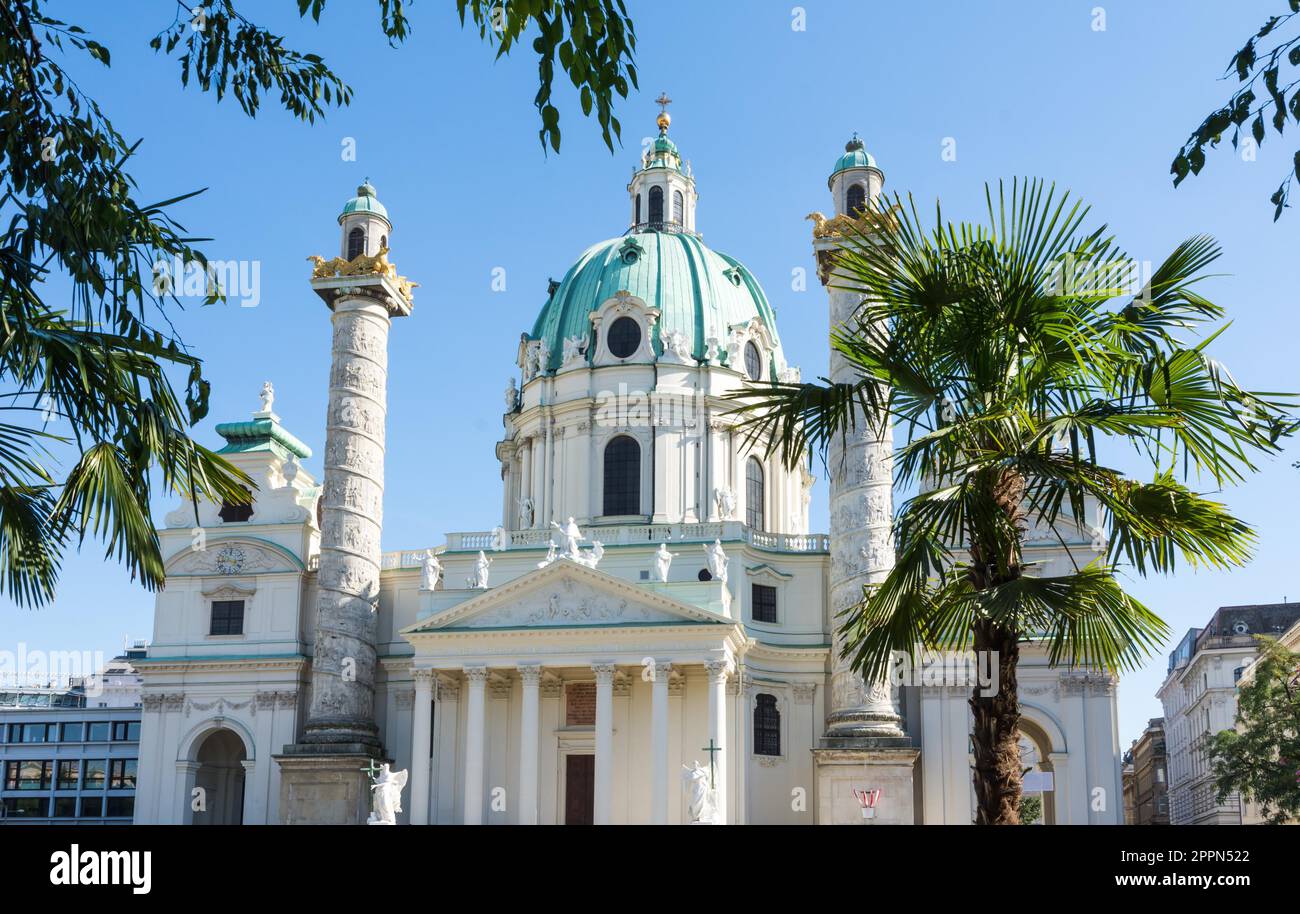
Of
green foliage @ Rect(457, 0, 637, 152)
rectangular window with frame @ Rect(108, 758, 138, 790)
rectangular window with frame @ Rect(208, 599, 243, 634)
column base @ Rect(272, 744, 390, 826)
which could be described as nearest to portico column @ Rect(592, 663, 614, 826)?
column base @ Rect(272, 744, 390, 826)

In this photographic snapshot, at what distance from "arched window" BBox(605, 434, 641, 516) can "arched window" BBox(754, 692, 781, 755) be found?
967 cm

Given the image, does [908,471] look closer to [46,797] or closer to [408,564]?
[408,564]

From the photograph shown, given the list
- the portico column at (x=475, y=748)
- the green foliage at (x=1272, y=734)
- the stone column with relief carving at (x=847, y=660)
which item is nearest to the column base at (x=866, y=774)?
the stone column with relief carving at (x=847, y=660)

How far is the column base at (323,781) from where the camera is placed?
4372 centimetres

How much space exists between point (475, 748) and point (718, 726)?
7.72m

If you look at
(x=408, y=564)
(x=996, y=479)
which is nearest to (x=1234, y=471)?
(x=996, y=479)

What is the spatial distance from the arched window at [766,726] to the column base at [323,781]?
41.1 ft

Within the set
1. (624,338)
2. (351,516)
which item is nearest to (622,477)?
(624,338)

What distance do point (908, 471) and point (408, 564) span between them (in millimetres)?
38990

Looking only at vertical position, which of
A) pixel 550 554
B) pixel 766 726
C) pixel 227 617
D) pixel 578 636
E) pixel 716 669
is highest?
pixel 550 554

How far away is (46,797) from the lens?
286ft

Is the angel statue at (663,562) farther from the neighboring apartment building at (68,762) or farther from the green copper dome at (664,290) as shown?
the neighboring apartment building at (68,762)

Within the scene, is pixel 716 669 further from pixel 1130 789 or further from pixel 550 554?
pixel 1130 789

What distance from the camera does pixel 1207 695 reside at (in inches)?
3268
